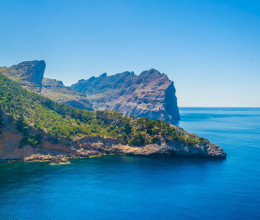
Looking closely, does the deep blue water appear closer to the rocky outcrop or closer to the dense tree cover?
the rocky outcrop

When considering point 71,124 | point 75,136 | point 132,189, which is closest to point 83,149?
point 75,136

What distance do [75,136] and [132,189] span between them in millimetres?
53079

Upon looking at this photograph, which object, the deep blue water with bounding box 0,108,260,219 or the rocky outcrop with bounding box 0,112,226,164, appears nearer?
the deep blue water with bounding box 0,108,260,219

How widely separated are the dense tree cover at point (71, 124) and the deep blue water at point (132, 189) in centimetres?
1377

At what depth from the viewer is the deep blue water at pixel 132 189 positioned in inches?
2547

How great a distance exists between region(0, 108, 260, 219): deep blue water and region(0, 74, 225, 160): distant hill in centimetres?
676

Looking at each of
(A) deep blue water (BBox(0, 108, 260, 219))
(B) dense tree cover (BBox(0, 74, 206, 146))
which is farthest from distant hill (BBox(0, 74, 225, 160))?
(A) deep blue water (BBox(0, 108, 260, 219))

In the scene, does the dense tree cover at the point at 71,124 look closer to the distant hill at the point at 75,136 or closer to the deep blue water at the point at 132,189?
the distant hill at the point at 75,136

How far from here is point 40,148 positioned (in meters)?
115

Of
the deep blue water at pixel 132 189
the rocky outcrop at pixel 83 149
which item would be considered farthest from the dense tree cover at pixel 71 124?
the deep blue water at pixel 132 189

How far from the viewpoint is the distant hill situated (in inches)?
4441

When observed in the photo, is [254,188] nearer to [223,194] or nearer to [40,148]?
[223,194]

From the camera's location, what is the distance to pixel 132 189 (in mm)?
81812

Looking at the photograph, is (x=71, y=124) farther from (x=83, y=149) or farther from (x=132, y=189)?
(x=132, y=189)
